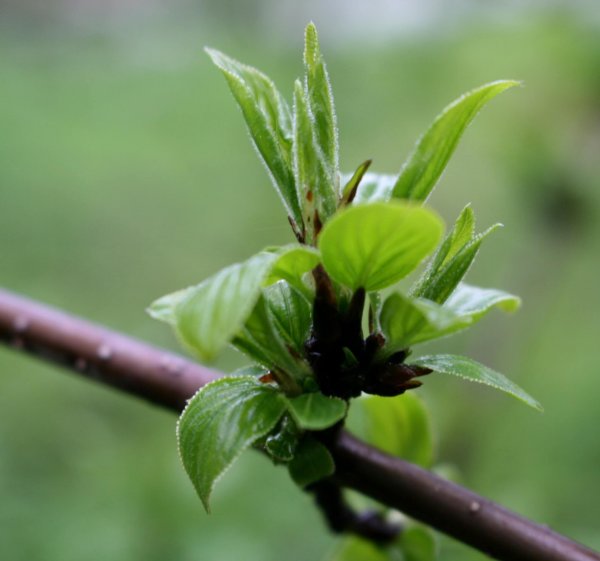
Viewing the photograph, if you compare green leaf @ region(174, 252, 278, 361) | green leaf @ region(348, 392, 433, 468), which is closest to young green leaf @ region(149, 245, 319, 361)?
green leaf @ region(174, 252, 278, 361)

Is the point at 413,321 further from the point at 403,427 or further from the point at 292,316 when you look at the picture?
the point at 403,427

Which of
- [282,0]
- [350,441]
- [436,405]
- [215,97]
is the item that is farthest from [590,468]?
[282,0]

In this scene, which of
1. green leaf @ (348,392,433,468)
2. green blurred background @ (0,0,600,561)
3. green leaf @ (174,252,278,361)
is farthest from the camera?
green blurred background @ (0,0,600,561)

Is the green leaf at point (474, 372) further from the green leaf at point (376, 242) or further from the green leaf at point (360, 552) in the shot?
the green leaf at point (360, 552)

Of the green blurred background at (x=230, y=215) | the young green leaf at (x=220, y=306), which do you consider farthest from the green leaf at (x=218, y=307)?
the green blurred background at (x=230, y=215)

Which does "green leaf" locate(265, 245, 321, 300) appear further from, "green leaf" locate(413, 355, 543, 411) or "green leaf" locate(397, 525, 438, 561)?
"green leaf" locate(397, 525, 438, 561)

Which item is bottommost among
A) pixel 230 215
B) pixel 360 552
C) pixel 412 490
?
pixel 230 215

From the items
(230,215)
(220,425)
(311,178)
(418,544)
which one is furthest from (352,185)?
(230,215)
